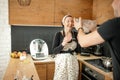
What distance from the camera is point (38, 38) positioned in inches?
125

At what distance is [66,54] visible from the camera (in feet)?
7.95

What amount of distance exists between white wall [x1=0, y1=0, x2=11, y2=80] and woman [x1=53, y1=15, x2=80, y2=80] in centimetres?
105

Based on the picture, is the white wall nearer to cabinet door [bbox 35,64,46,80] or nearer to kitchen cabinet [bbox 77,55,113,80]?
cabinet door [bbox 35,64,46,80]

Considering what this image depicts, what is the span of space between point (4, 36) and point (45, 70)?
998 millimetres

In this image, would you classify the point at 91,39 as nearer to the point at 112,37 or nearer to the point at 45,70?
the point at 112,37

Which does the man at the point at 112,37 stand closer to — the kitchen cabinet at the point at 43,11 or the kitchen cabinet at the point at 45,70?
the kitchen cabinet at the point at 45,70

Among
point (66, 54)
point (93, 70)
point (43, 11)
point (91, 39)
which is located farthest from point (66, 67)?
point (91, 39)

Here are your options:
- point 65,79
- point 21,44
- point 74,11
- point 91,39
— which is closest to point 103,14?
point 74,11

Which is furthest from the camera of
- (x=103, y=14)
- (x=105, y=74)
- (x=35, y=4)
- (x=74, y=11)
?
(x=74, y=11)

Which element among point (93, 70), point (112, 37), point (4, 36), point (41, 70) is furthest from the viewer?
point (4, 36)

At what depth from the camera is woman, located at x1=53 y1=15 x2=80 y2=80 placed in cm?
237

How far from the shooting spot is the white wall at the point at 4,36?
2928 mm

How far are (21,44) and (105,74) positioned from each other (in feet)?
5.63

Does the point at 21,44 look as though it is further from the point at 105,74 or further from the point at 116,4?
the point at 116,4
